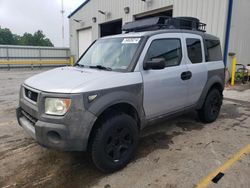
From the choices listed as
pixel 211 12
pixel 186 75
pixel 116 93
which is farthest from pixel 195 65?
pixel 211 12

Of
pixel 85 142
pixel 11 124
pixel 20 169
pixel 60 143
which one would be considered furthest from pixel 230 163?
pixel 11 124

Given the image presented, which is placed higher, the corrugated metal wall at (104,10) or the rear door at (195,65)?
the corrugated metal wall at (104,10)

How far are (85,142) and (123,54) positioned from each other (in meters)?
1.45

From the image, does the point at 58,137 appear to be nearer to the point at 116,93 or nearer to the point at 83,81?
the point at 83,81

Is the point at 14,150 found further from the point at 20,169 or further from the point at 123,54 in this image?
the point at 123,54

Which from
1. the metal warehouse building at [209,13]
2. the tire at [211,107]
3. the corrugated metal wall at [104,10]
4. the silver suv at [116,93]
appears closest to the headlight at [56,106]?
the silver suv at [116,93]

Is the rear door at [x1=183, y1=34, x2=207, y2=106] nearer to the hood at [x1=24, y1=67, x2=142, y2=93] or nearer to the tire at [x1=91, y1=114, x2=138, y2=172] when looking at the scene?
the hood at [x1=24, y1=67, x2=142, y2=93]

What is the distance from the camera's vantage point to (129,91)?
271cm

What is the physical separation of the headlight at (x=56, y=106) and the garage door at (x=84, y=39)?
1559 centimetres

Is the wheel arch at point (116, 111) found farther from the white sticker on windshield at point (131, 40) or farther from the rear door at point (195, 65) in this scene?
the rear door at point (195, 65)

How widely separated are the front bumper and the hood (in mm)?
216

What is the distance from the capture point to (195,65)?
12.3ft

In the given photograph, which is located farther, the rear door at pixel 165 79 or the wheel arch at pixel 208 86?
the wheel arch at pixel 208 86

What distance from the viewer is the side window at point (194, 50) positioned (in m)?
3.71
